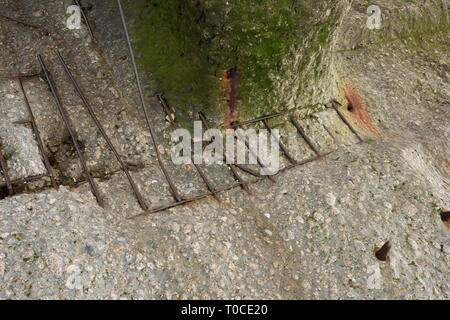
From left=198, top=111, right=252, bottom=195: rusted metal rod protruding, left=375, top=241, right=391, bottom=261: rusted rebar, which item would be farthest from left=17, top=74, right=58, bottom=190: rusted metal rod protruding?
left=375, top=241, right=391, bottom=261: rusted rebar

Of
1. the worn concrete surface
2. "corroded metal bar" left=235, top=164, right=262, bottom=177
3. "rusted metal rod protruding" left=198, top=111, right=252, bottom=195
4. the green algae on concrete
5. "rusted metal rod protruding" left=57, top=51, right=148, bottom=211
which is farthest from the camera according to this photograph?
"corroded metal bar" left=235, top=164, right=262, bottom=177

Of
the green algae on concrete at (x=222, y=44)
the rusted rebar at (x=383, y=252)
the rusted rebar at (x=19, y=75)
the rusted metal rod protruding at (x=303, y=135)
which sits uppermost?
the green algae on concrete at (x=222, y=44)

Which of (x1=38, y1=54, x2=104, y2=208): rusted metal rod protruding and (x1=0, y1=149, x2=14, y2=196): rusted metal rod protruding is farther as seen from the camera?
(x1=38, y1=54, x2=104, y2=208): rusted metal rod protruding

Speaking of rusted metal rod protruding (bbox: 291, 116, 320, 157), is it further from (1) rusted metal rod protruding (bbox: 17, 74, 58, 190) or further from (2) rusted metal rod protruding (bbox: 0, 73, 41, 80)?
(2) rusted metal rod protruding (bbox: 0, 73, 41, 80)

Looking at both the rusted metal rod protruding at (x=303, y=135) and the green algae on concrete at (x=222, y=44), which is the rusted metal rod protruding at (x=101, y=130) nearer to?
the green algae on concrete at (x=222, y=44)

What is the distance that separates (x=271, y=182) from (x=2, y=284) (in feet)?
13.7

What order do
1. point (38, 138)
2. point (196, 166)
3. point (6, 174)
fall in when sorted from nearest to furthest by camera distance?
point (6, 174) < point (38, 138) < point (196, 166)

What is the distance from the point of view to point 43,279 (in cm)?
388

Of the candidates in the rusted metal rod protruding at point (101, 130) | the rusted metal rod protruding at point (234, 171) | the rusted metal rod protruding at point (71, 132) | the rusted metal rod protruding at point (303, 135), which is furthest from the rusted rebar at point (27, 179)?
→ the rusted metal rod protruding at point (303, 135)

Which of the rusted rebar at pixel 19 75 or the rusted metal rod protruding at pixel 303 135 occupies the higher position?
the rusted rebar at pixel 19 75

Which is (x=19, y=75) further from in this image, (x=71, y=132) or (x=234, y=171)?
(x=234, y=171)

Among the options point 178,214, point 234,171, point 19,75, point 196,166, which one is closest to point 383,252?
point 234,171

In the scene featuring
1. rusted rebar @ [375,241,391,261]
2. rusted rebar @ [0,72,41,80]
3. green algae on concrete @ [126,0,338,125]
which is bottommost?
rusted rebar @ [375,241,391,261]

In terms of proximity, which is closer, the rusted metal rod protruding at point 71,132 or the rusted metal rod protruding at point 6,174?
the rusted metal rod protruding at point 6,174
